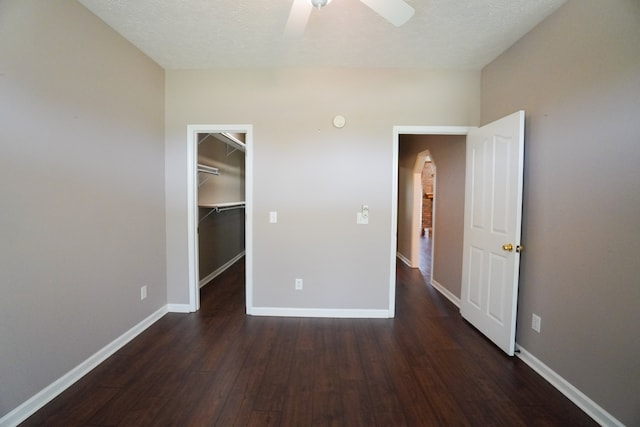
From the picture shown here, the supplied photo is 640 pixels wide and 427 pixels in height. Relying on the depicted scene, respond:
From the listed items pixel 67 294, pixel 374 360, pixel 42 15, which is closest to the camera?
pixel 42 15

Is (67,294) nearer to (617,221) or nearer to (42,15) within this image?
(42,15)

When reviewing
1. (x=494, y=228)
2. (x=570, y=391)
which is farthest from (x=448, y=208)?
(x=570, y=391)

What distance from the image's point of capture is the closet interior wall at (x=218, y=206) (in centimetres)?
349

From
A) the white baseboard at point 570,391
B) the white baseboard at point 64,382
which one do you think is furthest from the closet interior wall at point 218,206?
the white baseboard at point 570,391

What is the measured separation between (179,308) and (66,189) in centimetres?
166

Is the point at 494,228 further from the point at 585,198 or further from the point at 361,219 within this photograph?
the point at 361,219

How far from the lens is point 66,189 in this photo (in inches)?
65.5

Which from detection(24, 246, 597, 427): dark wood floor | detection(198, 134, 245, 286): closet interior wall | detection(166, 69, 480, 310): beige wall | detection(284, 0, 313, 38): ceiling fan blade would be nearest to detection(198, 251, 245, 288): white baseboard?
detection(198, 134, 245, 286): closet interior wall

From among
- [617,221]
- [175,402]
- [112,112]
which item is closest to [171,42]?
[112,112]

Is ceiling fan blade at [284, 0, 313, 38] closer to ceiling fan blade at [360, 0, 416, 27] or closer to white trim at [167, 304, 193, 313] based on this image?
ceiling fan blade at [360, 0, 416, 27]

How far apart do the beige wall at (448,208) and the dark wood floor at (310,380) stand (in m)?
0.84

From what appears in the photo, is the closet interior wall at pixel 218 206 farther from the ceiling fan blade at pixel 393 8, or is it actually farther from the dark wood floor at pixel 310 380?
the ceiling fan blade at pixel 393 8

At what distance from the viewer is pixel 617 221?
141 cm

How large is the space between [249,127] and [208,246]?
202 centimetres
